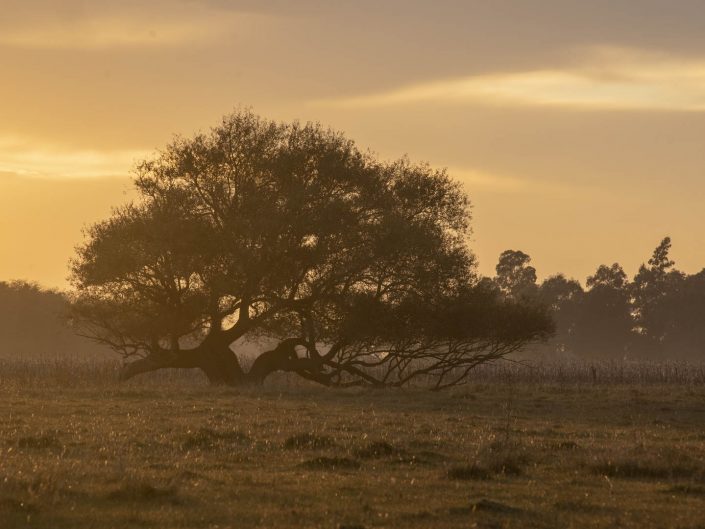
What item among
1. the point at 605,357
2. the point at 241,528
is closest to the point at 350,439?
the point at 241,528

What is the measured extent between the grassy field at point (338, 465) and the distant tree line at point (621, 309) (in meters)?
131

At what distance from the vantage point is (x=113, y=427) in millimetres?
28625

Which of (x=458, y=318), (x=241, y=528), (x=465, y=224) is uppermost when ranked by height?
(x=465, y=224)

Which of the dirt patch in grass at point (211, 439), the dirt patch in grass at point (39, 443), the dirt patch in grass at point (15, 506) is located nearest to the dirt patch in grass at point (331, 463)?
the dirt patch in grass at point (211, 439)

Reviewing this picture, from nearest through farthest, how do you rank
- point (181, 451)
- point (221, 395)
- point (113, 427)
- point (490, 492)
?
point (490, 492) < point (181, 451) < point (113, 427) < point (221, 395)

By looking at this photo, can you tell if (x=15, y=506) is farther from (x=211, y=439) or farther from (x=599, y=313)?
(x=599, y=313)

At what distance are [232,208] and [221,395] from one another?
39.0ft

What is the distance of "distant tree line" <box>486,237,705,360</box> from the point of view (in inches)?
6604

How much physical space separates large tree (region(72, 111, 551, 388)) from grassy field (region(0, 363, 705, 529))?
12995mm

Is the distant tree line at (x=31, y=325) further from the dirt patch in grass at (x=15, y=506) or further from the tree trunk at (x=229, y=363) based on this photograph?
the dirt patch in grass at (x=15, y=506)

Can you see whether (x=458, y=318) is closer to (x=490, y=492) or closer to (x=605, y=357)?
(x=490, y=492)

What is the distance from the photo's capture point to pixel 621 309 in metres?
172

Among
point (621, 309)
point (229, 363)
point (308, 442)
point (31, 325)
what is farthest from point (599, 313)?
point (308, 442)

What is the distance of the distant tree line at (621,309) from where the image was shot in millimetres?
167750
